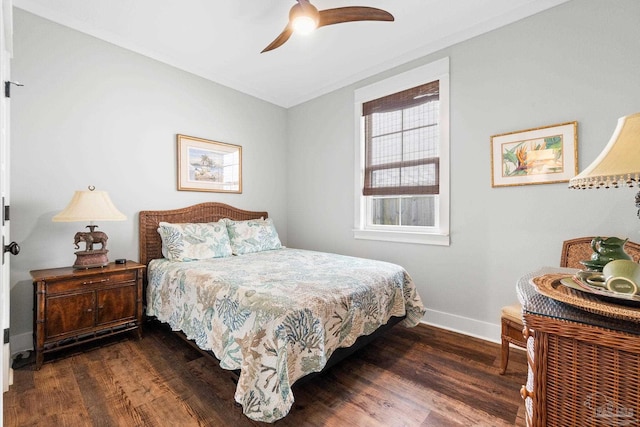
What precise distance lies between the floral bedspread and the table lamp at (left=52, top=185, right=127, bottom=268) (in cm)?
49

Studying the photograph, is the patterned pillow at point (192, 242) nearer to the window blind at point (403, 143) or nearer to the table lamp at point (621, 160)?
the window blind at point (403, 143)

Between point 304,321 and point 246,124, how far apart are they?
311 centimetres

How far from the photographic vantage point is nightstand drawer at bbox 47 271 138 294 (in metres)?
2.15

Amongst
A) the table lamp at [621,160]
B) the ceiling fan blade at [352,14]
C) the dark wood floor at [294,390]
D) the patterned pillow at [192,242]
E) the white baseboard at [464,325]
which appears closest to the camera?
the table lamp at [621,160]

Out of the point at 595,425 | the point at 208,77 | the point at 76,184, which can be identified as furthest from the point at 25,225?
the point at 595,425

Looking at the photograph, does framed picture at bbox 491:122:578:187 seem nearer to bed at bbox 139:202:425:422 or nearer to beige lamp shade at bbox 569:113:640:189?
bed at bbox 139:202:425:422

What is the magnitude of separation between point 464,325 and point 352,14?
2.83 m

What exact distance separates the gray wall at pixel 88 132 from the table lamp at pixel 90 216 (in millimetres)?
270

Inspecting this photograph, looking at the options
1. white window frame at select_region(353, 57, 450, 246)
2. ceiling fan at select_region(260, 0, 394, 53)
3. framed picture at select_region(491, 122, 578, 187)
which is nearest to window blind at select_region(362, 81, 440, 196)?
white window frame at select_region(353, 57, 450, 246)

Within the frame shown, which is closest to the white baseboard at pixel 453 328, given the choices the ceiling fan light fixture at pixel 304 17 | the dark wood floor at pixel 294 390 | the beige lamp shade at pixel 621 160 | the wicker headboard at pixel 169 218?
the dark wood floor at pixel 294 390

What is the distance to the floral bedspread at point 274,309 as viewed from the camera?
1476mm

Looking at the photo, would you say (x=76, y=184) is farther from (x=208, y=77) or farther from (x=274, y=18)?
(x=274, y=18)

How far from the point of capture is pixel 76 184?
8.49 feet

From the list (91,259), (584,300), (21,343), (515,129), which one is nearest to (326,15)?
(515,129)
